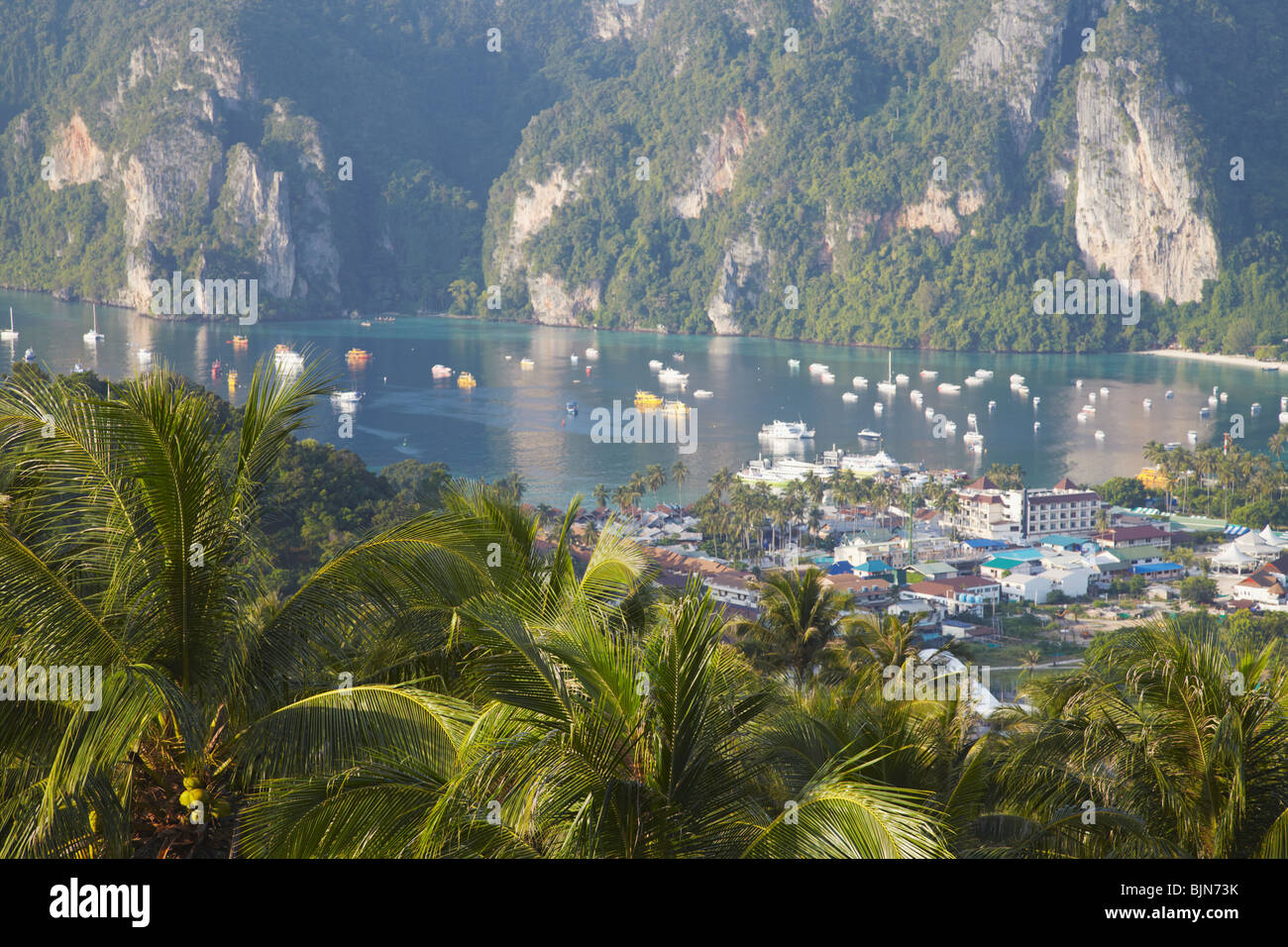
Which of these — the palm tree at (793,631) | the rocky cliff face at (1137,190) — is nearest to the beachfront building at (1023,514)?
the palm tree at (793,631)

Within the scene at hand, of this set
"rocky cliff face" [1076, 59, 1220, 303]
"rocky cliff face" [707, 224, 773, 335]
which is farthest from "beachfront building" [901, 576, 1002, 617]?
"rocky cliff face" [707, 224, 773, 335]

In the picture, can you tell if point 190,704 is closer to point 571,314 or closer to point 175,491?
point 175,491

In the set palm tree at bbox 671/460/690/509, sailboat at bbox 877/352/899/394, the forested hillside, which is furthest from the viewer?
the forested hillside

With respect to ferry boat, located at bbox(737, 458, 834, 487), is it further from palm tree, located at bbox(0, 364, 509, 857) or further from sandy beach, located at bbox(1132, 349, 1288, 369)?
sandy beach, located at bbox(1132, 349, 1288, 369)

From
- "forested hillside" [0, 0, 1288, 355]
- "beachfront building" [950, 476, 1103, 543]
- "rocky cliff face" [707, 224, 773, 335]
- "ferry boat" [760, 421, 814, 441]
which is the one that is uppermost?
"forested hillside" [0, 0, 1288, 355]

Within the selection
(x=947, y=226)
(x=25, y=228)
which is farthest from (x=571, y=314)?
(x=25, y=228)

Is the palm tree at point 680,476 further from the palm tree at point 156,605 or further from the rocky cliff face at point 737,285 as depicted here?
the rocky cliff face at point 737,285

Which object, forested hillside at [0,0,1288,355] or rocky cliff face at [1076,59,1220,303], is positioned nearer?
rocky cliff face at [1076,59,1220,303]
